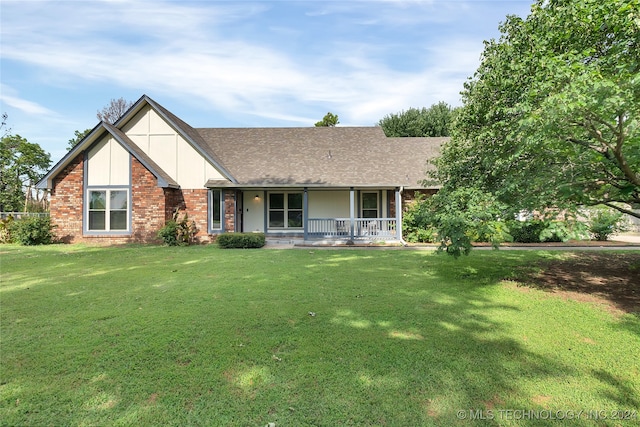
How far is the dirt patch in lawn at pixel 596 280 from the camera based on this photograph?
5.21 meters

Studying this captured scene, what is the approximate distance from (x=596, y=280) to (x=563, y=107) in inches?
180

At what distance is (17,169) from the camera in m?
37.6

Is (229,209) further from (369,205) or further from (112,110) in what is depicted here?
(112,110)

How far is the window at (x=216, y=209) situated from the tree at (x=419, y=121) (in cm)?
2209

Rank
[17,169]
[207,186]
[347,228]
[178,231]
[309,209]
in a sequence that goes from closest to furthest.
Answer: [178,231] → [207,186] → [347,228] → [309,209] → [17,169]

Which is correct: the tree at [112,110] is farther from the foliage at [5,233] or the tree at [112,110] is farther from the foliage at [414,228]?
the foliage at [414,228]

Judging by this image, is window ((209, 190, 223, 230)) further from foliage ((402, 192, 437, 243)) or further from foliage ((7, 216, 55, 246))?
foliage ((402, 192, 437, 243))

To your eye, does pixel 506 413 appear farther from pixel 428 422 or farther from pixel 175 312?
pixel 175 312

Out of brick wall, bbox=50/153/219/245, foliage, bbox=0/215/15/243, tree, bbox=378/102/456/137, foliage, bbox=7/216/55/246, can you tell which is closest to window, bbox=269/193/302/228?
brick wall, bbox=50/153/219/245

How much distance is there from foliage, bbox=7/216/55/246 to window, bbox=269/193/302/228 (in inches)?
388

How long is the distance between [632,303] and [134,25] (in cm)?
1469

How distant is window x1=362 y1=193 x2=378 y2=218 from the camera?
54.4 feet

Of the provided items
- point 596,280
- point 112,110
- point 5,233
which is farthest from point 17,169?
point 596,280

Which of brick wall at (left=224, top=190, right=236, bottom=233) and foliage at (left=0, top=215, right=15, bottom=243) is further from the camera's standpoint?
brick wall at (left=224, top=190, right=236, bottom=233)
